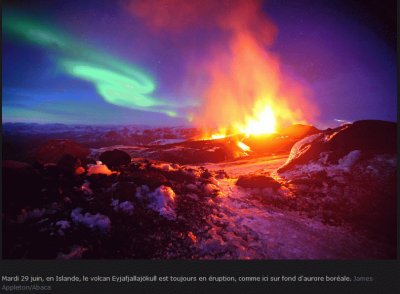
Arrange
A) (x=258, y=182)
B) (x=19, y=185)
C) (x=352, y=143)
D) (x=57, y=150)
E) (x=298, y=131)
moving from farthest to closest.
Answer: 1. (x=298, y=131)
2. (x=352, y=143)
3. (x=57, y=150)
4. (x=258, y=182)
5. (x=19, y=185)

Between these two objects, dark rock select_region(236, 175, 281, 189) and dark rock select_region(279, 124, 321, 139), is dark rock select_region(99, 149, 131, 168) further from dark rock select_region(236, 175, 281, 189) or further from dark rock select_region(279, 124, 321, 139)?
dark rock select_region(279, 124, 321, 139)

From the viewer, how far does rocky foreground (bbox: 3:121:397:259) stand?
16.0 feet

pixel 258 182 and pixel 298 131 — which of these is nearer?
pixel 258 182

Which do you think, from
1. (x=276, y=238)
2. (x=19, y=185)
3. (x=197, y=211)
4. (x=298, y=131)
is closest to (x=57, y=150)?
(x=19, y=185)

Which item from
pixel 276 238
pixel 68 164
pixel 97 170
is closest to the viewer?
pixel 276 238

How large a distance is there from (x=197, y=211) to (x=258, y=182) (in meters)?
3.36

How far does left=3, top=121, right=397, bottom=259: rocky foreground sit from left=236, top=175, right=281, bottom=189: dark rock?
0.05 meters

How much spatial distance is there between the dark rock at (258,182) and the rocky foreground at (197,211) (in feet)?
0.16

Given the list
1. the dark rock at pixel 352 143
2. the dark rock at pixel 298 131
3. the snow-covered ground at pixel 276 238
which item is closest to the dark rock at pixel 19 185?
the snow-covered ground at pixel 276 238

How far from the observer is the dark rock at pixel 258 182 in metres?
8.23

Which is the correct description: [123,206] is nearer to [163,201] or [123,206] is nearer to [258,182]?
[163,201]

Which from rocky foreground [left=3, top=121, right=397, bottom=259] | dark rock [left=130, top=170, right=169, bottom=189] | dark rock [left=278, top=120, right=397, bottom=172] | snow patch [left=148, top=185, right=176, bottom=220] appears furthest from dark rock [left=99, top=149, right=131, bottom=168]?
dark rock [left=278, top=120, right=397, bottom=172]

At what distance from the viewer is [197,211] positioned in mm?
6492

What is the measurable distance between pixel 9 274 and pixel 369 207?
36.1 feet
